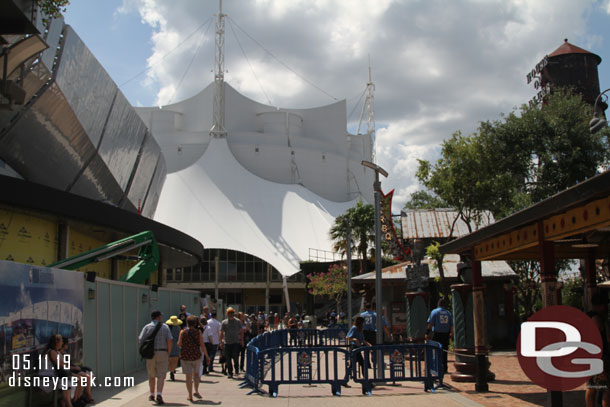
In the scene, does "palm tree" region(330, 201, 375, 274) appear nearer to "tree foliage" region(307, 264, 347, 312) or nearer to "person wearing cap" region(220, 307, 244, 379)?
"tree foliage" region(307, 264, 347, 312)

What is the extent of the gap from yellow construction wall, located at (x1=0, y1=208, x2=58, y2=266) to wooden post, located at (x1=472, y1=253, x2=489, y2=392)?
9.35 metres

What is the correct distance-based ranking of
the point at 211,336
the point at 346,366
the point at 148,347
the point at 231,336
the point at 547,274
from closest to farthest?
the point at 547,274, the point at 148,347, the point at 346,366, the point at 231,336, the point at 211,336

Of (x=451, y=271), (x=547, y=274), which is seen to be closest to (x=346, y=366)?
(x=547, y=274)

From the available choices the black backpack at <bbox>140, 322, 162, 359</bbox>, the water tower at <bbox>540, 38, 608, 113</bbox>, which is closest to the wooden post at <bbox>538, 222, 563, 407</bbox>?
the black backpack at <bbox>140, 322, 162, 359</bbox>

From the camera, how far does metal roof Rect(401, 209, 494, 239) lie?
27828 millimetres

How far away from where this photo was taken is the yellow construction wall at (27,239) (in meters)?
11.9

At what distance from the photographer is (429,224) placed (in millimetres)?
28594

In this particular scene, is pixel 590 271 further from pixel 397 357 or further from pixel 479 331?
pixel 397 357

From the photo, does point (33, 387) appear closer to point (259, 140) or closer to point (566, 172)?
point (566, 172)

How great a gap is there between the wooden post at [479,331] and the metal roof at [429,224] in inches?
617

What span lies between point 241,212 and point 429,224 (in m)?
21.8

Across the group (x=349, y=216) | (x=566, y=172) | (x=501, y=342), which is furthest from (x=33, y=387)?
(x=349, y=216)

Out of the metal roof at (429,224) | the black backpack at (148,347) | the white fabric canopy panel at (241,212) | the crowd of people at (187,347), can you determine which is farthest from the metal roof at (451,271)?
the white fabric canopy panel at (241,212)

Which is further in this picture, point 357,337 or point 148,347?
point 357,337
